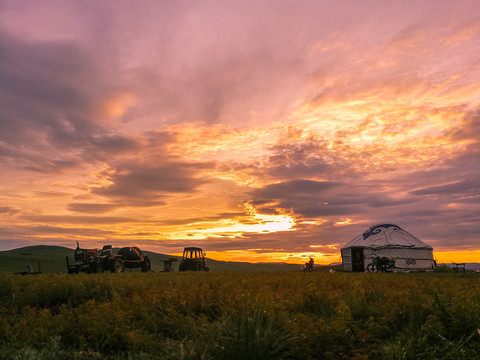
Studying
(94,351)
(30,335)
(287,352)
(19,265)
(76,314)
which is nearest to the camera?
(287,352)

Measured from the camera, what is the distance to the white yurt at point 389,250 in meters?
39.6

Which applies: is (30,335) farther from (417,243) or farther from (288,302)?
(417,243)

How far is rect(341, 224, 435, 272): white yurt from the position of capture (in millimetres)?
39625

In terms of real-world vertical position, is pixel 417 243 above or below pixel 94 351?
above

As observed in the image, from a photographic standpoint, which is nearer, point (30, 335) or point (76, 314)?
point (30, 335)

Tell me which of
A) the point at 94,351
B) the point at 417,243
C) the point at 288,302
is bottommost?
the point at 94,351

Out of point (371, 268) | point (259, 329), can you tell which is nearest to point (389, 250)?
point (371, 268)

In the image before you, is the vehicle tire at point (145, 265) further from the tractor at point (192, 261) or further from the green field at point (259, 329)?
the green field at point (259, 329)

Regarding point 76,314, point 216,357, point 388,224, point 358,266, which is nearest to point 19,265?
point 358,266

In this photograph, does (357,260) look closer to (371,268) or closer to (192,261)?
(371,268)

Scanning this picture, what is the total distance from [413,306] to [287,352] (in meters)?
3.05

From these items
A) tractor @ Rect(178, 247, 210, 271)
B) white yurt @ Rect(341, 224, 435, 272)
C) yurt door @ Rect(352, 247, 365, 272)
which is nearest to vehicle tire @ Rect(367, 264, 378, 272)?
white yurt @ Rect(341, 224, 435, 272)

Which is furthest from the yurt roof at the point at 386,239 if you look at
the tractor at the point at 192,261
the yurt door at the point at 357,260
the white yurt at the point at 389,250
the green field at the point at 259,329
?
the green field at the point at 259,329

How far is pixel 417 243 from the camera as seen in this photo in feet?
136
